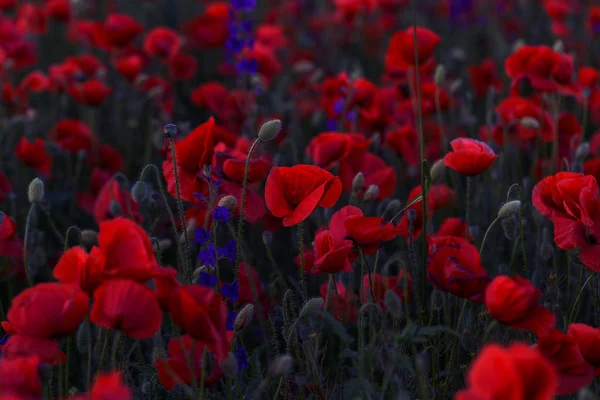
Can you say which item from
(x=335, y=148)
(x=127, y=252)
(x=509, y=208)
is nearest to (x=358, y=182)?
(x=335, y=148)

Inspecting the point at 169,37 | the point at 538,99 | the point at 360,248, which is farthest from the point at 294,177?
the point at 169,37

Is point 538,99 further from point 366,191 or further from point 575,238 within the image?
point 575,238

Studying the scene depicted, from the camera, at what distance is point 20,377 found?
38.1 inches

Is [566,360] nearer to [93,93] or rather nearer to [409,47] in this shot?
[409,47]

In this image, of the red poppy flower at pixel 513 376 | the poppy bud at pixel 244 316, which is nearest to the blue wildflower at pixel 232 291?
the poppy bud at pixel 244 316

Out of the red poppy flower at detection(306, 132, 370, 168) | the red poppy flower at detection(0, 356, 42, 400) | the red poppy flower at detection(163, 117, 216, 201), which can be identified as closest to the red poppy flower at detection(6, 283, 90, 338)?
the red poppy flower at detection(0, 356, 42, 400)

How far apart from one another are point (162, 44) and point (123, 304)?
2167 millimetres

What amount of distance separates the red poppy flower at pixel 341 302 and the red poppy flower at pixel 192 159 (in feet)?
1.13

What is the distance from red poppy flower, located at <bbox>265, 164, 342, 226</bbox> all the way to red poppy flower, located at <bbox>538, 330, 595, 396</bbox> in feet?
1.45

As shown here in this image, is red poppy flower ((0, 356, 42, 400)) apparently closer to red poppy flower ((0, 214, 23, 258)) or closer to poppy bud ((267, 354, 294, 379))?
poppy bud ((267, 354, 294, 379))

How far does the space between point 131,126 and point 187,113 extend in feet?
1.89

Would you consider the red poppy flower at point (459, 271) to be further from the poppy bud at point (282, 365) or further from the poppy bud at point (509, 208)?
the poppy bud at point (282, 365)

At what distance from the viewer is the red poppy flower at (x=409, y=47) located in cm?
222

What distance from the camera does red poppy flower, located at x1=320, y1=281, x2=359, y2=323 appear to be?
161cm
